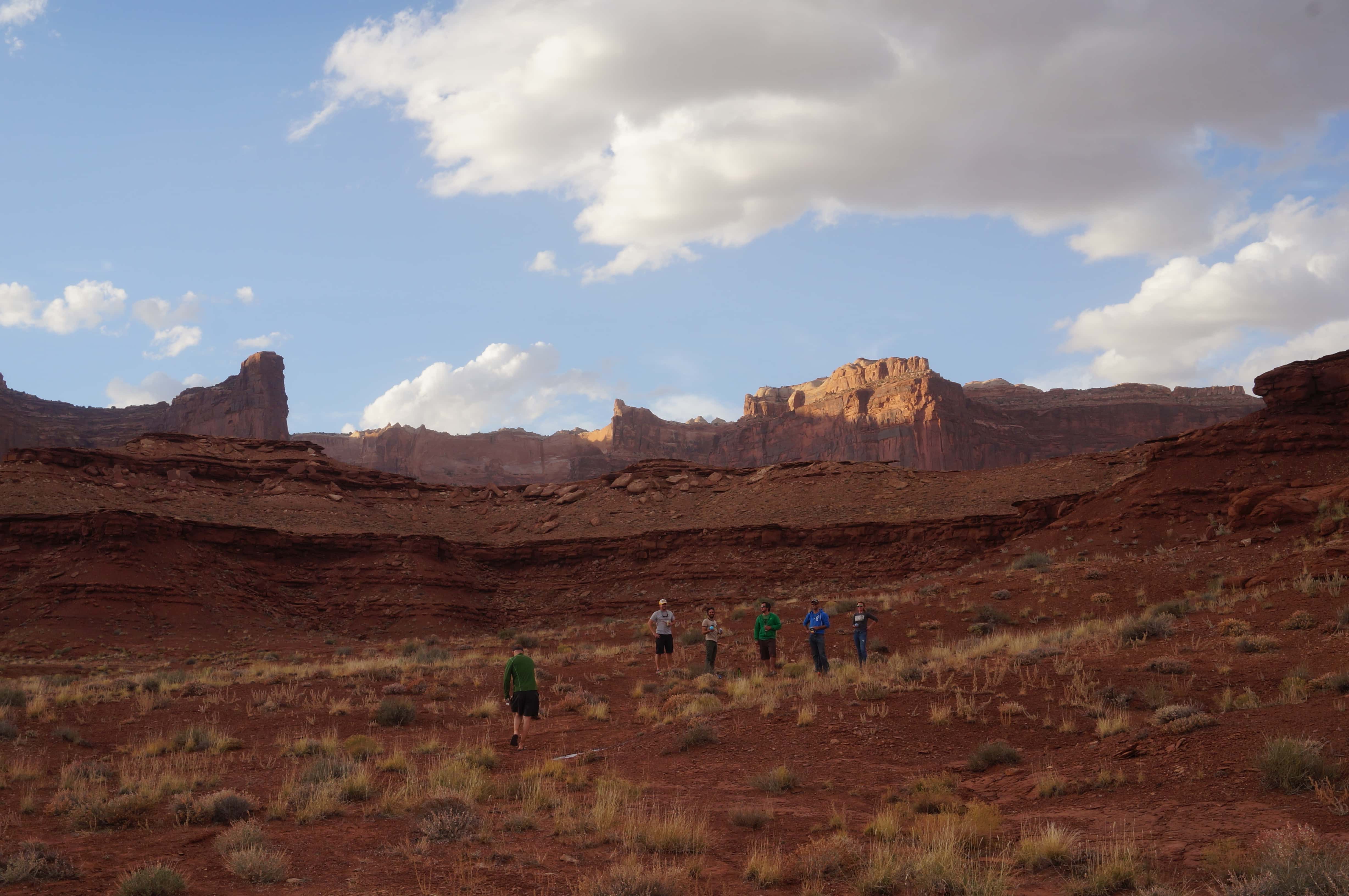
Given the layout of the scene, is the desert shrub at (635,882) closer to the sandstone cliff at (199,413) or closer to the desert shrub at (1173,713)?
the desert shrub at (1173,713)

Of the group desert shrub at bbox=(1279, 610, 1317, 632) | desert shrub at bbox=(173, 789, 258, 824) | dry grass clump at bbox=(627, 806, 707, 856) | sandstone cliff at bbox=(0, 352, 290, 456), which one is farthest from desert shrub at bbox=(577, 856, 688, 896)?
sandstone cliff at bbox=(0, 352, 290, 456)

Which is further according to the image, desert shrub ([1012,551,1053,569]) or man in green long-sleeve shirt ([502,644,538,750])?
desert shrub ([1012,551,1053,569])

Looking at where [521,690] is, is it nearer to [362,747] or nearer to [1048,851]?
[362,747]

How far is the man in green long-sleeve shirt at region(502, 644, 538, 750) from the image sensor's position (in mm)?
13836

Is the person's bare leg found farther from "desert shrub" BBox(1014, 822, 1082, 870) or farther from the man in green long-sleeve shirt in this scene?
"desert shrub" BBox(1014, 822, 1082, 870)

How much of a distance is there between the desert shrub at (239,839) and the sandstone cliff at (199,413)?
339 ft

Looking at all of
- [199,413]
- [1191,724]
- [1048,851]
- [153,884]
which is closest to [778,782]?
[1048,851]

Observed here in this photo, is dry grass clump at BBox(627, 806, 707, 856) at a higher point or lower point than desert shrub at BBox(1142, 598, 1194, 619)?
lower

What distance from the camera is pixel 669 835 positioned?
7.82m

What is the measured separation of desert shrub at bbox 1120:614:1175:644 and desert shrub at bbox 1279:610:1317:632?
169 centimetres

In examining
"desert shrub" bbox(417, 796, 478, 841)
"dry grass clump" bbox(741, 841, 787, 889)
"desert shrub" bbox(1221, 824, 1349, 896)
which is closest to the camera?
"desert shrub" bbox(1221, 824, 1349, 896)

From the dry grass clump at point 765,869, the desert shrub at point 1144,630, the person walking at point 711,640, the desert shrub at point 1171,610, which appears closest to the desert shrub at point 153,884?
the dry grass clump at point 765,869

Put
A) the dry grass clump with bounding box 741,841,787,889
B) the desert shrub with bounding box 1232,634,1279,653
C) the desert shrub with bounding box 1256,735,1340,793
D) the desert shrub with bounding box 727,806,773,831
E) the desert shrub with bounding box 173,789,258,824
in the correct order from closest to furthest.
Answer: the dry grass clump with bounding box 741,841,787,889 → the desert shrub with bounding box 1256,735,1340,793 → the desert shrub with bounding box 727,806,773,831 → the desert shrub with bounding box 173,789,258,824 → the desert shrub with bounding box 1232,634,1279,653

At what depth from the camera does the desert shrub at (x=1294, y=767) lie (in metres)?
7.86
